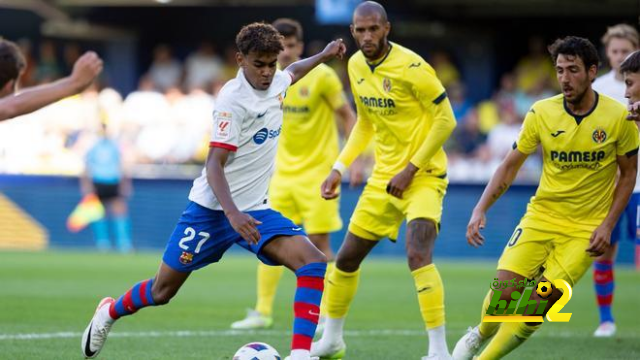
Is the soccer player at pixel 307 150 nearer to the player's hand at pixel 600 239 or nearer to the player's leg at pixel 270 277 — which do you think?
the player's leg at pixel 270 277

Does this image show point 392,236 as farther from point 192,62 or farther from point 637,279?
point 192,62

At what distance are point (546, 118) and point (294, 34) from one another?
3593mm

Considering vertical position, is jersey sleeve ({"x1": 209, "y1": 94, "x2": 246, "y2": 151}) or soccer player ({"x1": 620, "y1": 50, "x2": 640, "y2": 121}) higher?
soccer player ({"x1": 620, "y1": 50, "x2": 640, "y2": 121})

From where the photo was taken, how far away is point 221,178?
6.92m

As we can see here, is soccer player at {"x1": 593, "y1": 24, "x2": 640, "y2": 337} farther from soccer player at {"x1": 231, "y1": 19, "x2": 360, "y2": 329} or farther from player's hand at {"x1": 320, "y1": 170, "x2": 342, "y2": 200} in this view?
player's hand at {"x1": 320, "y1": 170, "x2": 342, "y2": 200}

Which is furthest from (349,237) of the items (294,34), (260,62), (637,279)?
(637,279)

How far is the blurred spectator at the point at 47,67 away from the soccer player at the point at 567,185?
20050mm

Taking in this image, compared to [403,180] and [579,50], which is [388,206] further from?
[579,50]

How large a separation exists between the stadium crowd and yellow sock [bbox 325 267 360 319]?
13.2 metres


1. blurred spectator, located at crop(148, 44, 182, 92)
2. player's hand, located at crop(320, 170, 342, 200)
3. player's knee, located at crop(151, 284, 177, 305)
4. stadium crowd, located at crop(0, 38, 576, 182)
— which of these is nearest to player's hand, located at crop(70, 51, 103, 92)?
player's knee, located at crop(151, 284, 177, 305)

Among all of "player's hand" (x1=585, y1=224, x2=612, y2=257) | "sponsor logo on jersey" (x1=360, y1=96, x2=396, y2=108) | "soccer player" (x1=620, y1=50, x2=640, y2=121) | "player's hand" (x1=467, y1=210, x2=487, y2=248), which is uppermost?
"soccer player" (x1=620, y1=50, x2=640, y2=121)

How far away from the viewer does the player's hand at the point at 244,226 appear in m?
6.77

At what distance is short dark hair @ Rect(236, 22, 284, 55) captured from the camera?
7.01 meters

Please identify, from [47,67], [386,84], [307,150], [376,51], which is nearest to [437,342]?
[386,84]
